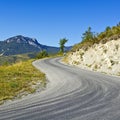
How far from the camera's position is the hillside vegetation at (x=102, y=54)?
39.8m

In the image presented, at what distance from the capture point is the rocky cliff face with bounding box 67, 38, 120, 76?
39000 millimetres

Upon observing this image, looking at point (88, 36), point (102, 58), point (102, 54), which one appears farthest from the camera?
point (88, 36)

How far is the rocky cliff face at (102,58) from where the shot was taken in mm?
39000

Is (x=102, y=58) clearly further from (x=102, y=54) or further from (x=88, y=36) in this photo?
(x=88, y=36)

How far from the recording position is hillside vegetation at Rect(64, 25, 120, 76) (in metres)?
39.8

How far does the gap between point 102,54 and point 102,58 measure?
4.47 feet

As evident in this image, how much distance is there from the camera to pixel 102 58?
147 ft

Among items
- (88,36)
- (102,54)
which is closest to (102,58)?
(102,54)

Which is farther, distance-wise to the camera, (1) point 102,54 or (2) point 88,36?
(2) point 88,36

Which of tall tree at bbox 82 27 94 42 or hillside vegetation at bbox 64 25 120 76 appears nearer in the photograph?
hillside vegetation at bbox 64 25 120 76

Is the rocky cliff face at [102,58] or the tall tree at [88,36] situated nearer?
the rocky cliff face at [102,58]

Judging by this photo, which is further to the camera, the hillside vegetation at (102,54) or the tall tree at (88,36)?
the tall tree at (88,36)

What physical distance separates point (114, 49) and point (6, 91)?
25093 millimetres

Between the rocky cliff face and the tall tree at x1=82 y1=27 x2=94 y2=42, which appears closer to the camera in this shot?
the rocky cliff face
